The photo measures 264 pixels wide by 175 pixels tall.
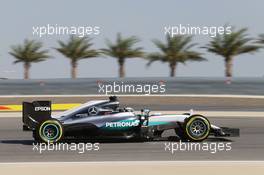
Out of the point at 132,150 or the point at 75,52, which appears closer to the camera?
the point at 132,150

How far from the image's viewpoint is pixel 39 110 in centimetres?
1324

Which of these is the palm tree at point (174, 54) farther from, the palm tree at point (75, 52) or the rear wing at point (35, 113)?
the rear wing at point (35, 113)

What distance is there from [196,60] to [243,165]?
46.1 m

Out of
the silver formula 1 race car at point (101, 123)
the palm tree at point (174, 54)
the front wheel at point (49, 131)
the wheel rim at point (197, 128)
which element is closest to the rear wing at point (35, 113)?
the silver formula 1 race car at point (101, 123)

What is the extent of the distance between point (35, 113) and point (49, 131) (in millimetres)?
517

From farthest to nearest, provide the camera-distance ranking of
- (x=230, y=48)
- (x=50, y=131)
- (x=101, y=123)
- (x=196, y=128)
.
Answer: (x=230, y=48), (x=196, y=128), (x=101, y=123), (x=50, y=131)

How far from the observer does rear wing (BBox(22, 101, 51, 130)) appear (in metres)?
13.2

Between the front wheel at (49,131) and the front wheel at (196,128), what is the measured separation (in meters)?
2.84

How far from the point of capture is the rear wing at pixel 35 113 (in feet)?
43.2

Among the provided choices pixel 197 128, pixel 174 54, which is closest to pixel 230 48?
pixel 174 54

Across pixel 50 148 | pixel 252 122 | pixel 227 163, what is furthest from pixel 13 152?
pixel 252 122

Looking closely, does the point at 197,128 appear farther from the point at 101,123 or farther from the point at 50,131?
the point at 50,131

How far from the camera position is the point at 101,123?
13305 millimetres

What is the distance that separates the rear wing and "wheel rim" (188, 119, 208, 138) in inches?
128
